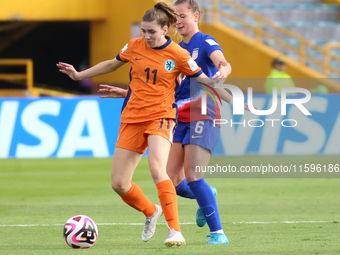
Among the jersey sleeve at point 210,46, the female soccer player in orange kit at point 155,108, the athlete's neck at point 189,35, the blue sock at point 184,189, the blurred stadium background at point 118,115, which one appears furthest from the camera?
the blurred stadium background at point 118,115

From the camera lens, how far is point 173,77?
4.93m

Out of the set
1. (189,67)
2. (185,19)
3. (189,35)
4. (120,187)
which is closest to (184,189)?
A: (120,187)

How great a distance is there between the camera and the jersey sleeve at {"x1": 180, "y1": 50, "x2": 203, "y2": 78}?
191 inches

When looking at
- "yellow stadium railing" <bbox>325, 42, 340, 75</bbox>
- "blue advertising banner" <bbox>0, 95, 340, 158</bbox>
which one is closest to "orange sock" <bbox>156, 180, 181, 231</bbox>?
"blue advertising banner" <bbox>0, 95, 340, 158</bbox>

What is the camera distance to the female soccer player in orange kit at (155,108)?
15.8 ft

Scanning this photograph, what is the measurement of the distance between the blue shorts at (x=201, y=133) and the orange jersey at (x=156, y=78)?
0.94 ft

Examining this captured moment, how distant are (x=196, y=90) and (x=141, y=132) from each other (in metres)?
0.70

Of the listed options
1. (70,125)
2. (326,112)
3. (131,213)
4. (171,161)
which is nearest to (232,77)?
(326,112)

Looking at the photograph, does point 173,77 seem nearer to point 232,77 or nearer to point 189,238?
point 189,238

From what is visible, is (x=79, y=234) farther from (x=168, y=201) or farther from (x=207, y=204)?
(x=207, y=204)

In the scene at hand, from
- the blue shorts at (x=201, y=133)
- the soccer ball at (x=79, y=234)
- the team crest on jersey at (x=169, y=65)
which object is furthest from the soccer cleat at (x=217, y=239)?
the team crest on jersey at (x=169, y=65)

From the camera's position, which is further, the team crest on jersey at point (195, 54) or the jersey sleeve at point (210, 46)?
the team crest on jersey at point (195, 54)

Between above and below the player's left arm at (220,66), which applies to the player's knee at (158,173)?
below

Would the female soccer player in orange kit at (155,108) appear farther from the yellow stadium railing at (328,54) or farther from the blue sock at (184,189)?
the yellow stadium railing at (328,54)
